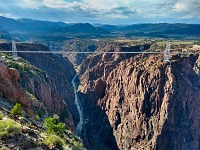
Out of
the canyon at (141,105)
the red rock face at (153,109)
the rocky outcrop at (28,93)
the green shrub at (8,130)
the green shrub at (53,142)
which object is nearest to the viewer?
the green shrub at (8,130)

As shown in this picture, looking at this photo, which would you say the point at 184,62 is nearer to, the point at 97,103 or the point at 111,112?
the point at 111,112

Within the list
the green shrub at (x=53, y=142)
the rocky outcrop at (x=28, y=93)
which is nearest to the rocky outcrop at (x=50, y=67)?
the rocky outcrop at (x=28, y=93)

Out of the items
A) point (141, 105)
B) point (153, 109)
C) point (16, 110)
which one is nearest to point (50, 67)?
point (141, 105)

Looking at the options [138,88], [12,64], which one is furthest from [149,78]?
[12,64]

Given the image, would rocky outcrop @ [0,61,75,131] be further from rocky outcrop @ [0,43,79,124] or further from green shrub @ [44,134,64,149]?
rocky outcrop @ [0,43,79,124]

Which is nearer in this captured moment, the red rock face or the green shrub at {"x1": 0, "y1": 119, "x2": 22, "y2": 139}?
the green shrub at {"x1": 0, "y1": 119, "x2": 22, "y2": 139}

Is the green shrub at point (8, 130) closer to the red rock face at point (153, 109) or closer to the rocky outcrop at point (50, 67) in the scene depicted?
the red rock face at point (153, 109)

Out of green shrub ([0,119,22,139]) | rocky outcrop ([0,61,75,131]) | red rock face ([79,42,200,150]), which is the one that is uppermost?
green shrub ([0,119,22,139])

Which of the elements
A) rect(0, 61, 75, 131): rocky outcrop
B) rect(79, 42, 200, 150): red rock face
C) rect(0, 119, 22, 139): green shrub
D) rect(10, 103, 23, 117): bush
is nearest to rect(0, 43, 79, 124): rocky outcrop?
rect(79, 42, 200, 150): red rock face

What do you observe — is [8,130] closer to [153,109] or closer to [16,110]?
[16,110]
